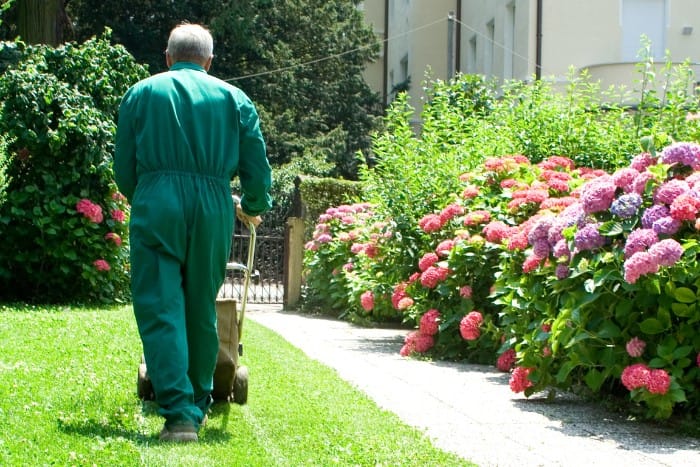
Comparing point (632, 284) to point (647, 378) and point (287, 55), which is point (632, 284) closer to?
point (647, 378)

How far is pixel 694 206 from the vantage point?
212 inches

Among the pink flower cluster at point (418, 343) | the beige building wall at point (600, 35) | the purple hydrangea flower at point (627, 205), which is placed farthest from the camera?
the beige building wall at point (600, 35)

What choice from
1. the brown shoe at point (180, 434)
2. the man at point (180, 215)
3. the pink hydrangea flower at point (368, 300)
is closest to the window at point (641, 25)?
the pink hydrangea flower at point (368, 300)

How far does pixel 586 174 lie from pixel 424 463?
4.24 meters

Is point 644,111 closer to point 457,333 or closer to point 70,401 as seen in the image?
point 457,333

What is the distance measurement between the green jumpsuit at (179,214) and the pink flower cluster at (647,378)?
222 cm

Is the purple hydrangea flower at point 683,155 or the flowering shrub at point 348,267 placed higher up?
the purple hydrangea flower at point 683,155

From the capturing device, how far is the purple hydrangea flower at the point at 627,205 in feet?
18.5

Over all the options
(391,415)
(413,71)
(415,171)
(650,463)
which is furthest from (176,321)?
(413,71)

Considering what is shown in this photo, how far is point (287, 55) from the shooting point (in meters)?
30.1

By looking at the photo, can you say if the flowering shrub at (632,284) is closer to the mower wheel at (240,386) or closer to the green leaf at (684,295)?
the green leaf at (684,295)

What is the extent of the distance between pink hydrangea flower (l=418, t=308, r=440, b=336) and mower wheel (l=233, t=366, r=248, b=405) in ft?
11.1

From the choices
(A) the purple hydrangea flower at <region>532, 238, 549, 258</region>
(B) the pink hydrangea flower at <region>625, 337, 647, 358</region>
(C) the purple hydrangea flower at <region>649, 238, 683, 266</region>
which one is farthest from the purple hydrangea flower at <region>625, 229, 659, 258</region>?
(A) the purple hydrangea flower at <region>532, 238, 549, 258</region>

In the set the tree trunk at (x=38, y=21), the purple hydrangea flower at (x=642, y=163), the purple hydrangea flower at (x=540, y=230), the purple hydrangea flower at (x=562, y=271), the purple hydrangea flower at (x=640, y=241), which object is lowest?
the purple hydrangea flower at (x=562, y=271)
